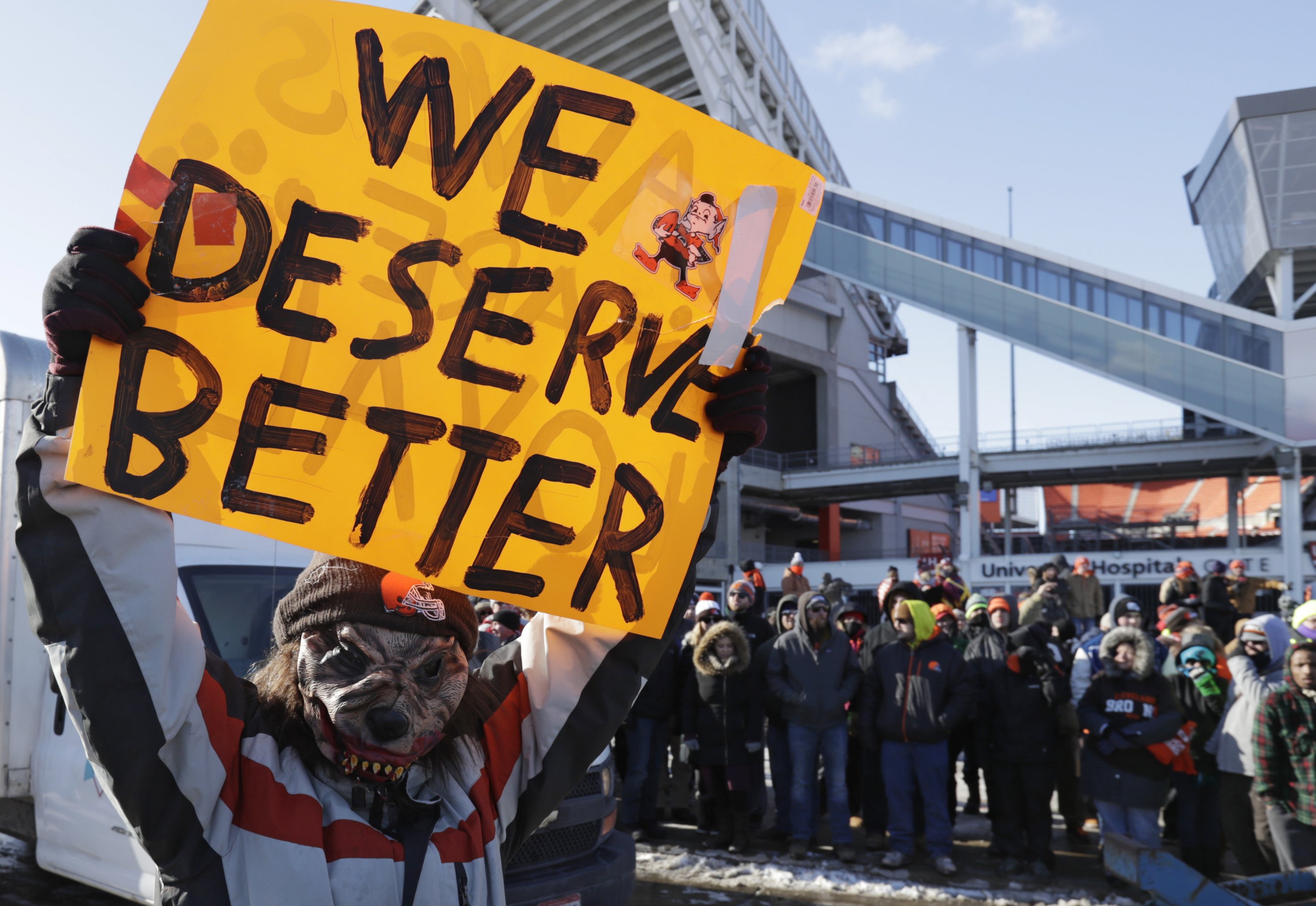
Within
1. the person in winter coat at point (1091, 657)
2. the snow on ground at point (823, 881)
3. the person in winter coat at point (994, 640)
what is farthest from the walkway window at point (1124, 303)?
the snow on ground at point (823, 881)

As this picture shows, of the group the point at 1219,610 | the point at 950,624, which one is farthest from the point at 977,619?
the point at 1219,610

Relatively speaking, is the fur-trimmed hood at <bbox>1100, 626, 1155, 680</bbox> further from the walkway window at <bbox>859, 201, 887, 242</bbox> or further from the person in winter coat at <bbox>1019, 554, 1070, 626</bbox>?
the walkway window at <bbox>859, 201, 887, 242</bbox>

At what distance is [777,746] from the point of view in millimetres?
7543

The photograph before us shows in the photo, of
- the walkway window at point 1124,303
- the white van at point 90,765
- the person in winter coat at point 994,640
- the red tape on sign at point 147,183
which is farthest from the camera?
the walkway window at point 1124,303

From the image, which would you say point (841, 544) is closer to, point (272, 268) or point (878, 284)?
point (878, 284)

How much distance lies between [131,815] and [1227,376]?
2979 cm

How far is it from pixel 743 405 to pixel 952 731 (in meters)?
6.35

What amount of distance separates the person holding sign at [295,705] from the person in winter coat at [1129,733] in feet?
18.0

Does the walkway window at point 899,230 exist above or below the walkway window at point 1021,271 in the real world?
above

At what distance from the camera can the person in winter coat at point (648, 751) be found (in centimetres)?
752

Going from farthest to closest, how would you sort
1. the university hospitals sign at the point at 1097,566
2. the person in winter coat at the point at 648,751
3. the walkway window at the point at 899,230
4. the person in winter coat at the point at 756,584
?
1. the walkway window at the point at 899,230
2. the university hospitals sign at the point at 1097,566
3. the person in winter coat at the point at 756,584
4. the person in winter coat at the point at 648,751

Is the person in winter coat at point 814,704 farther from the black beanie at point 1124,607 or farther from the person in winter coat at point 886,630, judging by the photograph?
the black beanie at point 1124,607

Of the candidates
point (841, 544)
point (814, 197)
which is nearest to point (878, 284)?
point (841, 544)

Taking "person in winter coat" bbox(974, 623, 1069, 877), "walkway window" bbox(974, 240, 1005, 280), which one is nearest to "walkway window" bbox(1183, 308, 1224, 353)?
"walkway window" bbox(974, 240, 1005, 280)
